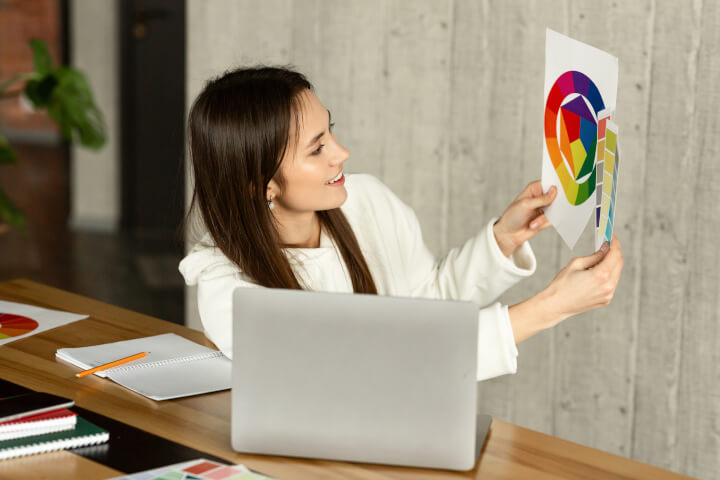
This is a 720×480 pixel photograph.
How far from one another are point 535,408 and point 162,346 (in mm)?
1223

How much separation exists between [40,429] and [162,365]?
1.07 feet

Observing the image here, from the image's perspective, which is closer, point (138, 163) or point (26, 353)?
point (26, 353)

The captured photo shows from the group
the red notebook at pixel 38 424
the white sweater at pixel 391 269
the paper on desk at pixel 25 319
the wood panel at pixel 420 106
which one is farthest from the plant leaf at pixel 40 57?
the red notebook at pixel 38 424

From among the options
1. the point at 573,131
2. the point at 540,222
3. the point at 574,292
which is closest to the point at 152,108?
the point at 540,222

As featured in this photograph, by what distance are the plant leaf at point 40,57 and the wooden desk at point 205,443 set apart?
250 cm

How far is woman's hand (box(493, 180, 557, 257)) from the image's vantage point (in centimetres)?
172

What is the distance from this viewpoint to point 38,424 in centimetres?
130

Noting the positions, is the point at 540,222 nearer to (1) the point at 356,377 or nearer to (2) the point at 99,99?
(1) the point at 356,377

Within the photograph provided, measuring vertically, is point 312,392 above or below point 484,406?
above

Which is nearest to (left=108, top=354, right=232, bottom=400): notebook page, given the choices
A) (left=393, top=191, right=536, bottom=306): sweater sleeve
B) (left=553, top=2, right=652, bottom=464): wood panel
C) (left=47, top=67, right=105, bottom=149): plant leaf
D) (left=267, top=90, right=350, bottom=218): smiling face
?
(left=267, top=90, right=350, bottom=218): smiling face

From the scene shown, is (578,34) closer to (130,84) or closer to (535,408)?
(535,408)

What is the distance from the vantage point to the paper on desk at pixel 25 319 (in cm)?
176

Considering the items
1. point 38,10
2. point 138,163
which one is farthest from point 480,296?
point 38,10

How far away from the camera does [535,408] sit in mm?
2520
